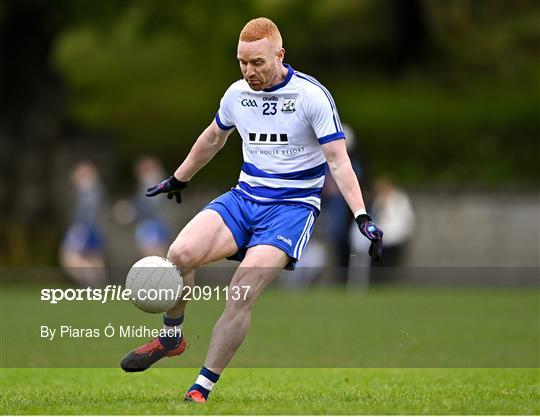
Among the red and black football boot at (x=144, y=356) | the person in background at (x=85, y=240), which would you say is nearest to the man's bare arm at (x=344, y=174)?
the red and black football boot at (x=144, y=356)

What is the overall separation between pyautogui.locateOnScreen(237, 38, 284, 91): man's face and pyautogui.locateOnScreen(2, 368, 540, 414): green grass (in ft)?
7.46

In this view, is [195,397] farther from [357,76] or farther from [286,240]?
[357,76]

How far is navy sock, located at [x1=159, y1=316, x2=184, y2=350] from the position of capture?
30.8ft

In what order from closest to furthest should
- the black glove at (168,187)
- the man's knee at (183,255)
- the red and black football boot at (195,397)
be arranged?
1. the red and black football boot at (195,397)
2. the man's knee at (183,255)
3. the black glove at (168,187)

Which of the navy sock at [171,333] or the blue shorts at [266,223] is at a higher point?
the blue shorts at [266,223]

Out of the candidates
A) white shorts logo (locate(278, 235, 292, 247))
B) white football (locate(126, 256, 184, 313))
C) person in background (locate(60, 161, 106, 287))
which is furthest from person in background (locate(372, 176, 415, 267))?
white football (locate(126, 256, 184, 313))

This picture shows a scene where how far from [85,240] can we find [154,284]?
1723 cm

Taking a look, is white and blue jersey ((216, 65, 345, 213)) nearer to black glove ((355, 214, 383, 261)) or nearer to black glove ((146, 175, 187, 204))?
black glove ((355, 214, 383, 261))

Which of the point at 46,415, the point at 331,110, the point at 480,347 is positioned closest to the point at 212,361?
the point at 46,415

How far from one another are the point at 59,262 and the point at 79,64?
9.41m

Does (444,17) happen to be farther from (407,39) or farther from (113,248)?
(113,248)

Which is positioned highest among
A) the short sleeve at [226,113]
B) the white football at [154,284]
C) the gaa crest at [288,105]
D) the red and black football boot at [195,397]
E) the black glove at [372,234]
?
the gaa crest at [288,105]

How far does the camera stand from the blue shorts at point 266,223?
362 inches

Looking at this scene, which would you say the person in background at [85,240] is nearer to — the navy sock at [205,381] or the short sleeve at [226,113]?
the short sleeve at [226,113]
